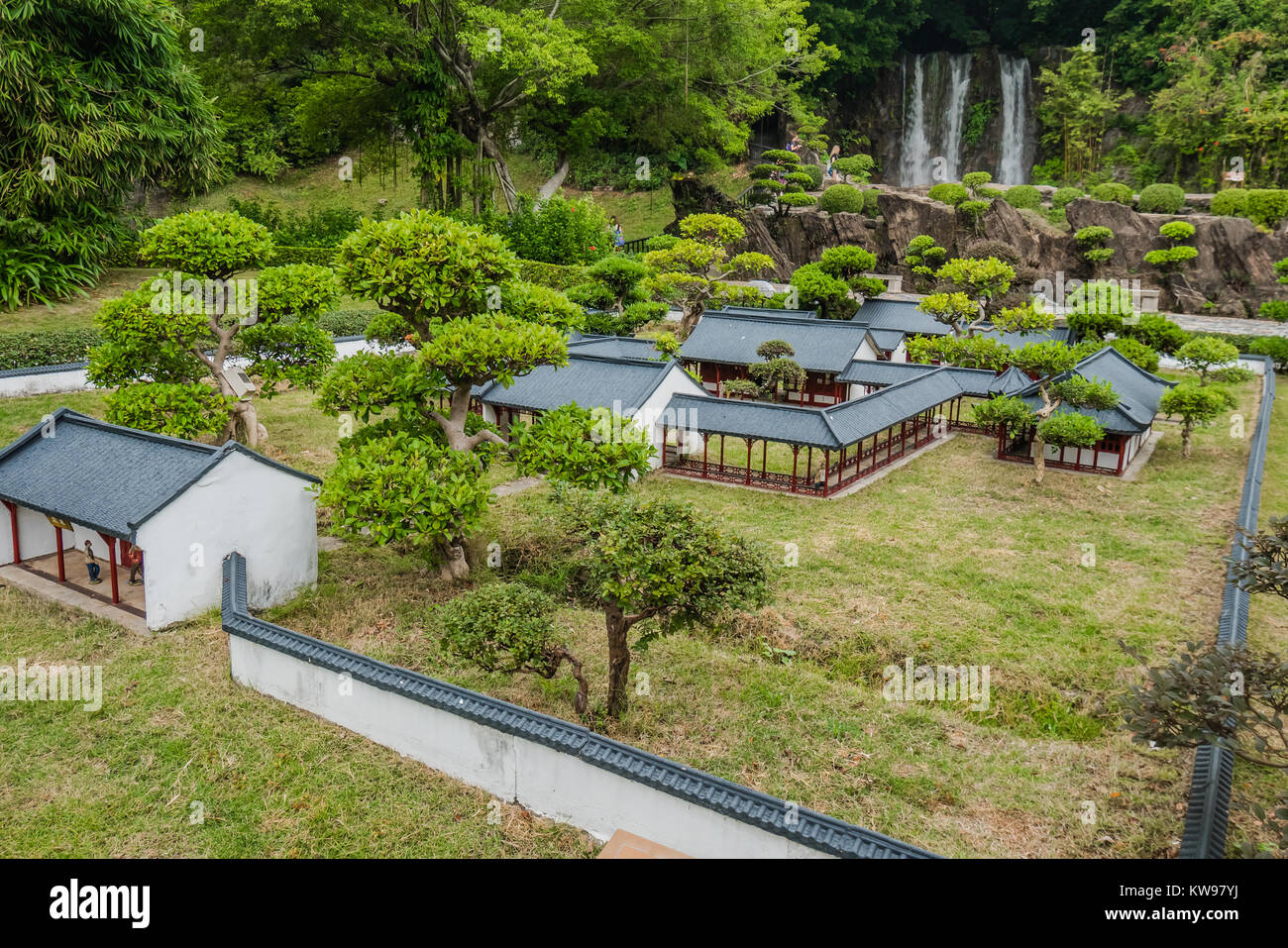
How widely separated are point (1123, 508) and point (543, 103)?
34591mm

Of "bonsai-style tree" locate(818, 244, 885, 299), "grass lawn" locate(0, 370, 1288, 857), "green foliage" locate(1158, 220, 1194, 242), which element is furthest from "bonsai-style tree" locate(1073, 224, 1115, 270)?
"grass lawn" locate(0, 370, 1288, 857)

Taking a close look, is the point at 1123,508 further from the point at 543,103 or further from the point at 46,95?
the point at 543,103

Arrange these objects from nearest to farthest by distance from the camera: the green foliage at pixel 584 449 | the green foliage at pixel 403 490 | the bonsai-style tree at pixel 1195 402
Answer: the green foliage at pixel 403 490
the green foliage at pixel 584 449
the bonsai-style tree at pixel 1195 402

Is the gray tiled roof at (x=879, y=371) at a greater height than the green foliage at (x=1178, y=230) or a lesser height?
lesser

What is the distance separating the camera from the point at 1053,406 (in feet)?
81.0

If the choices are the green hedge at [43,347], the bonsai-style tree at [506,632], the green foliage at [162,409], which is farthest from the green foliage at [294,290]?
the green hedge at [43,347]

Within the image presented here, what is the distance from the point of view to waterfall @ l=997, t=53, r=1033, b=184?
59.1 m

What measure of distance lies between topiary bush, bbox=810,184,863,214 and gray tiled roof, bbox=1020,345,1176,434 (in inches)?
938

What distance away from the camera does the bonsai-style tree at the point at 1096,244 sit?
145 ft

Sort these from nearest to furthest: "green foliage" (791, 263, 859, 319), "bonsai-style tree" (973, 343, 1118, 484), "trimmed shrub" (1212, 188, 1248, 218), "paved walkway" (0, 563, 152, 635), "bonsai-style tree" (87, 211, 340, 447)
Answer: "paved walkway" (0, 563, 152, 635)
"bonsai-style tree" (87, 211, 340, 447)
"bonsai-style tree" (973, 343, 1118, 484)
"green foliage" (791, 263, 859, 319)
"trimmed shrub" (1212, 188, 1248, 218)

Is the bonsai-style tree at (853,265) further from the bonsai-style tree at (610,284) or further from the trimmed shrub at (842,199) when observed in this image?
the trimmed shrub at (842,199)

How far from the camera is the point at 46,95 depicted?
26562 millimetres

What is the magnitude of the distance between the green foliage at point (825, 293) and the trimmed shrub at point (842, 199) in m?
11.6

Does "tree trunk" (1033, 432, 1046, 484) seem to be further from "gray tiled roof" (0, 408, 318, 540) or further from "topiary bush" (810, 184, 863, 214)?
"topiary bush" (810, 184, 863, 214)
